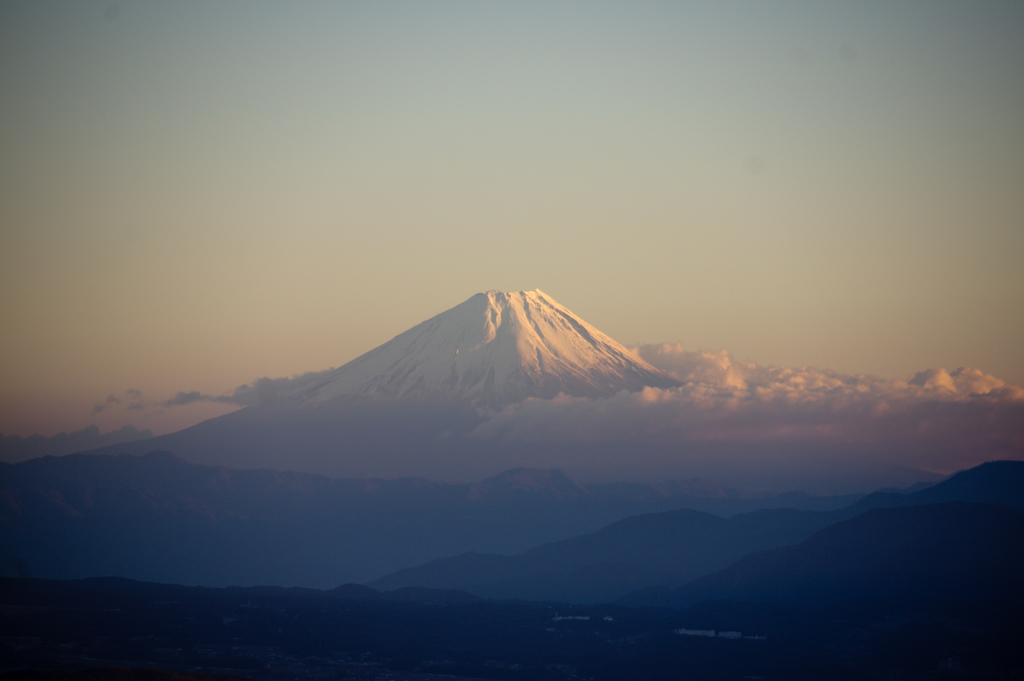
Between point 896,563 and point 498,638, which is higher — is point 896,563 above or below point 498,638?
above

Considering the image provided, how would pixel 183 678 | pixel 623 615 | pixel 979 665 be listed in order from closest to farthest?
pixel 183 678 < pixel 979 665 < pixel 623 615

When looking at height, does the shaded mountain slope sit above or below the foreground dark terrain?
above

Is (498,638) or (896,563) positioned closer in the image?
Result: (498,638)

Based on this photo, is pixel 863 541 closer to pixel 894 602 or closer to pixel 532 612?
pixel 894 602

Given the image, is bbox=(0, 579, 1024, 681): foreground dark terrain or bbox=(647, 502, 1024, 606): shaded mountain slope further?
bbox=(647, 502, 1024, 606): shaded mountain slope

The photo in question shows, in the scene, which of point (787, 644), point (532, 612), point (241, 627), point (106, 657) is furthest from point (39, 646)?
point (787, 644)

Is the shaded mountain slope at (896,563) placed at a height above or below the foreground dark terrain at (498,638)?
above

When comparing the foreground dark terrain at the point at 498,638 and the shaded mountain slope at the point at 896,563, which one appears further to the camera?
the shaded mountain slope at the point at 896,563

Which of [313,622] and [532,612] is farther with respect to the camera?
[532,612]
